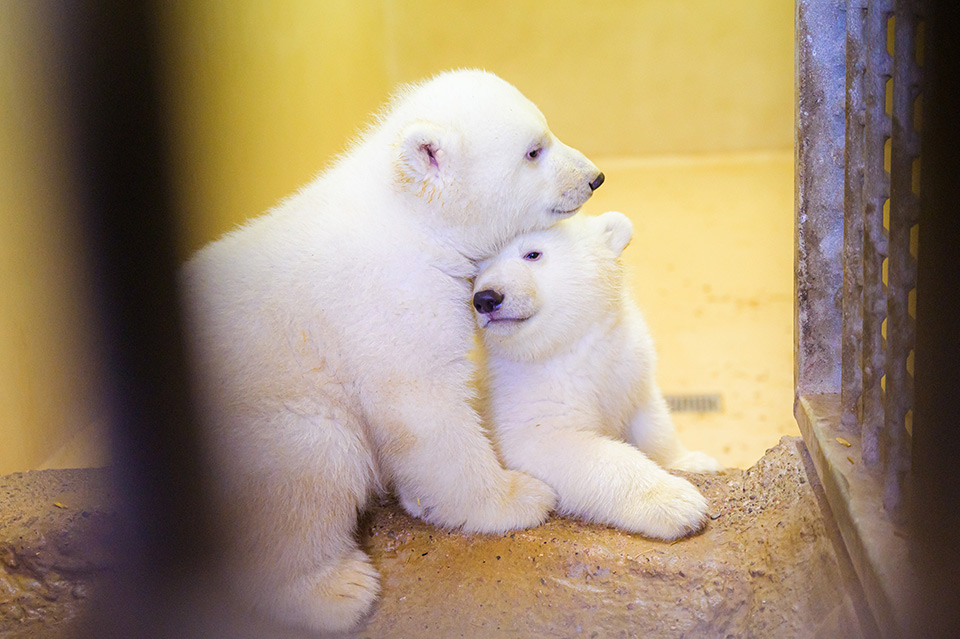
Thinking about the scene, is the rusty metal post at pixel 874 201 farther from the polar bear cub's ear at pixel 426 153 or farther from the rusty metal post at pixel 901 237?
the polar bear cub's ear at pixel 426 153

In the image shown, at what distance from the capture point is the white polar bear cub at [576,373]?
2373mm

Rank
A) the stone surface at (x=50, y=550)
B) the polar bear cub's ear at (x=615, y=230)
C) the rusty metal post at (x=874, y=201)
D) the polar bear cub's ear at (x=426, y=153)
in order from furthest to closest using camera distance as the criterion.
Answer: the polar bear cub's ear at (x=615, y=230) → the polar bear cub's ear at (x=426, y=153) → the stone surface at (x=50, y=550) → the rusty metal post at (x=874, y=201)

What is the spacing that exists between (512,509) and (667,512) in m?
0.44

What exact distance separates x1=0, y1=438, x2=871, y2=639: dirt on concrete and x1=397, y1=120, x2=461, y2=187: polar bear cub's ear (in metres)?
1.06

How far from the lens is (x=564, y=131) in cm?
960

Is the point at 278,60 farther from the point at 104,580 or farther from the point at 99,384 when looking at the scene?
the point at 104,580

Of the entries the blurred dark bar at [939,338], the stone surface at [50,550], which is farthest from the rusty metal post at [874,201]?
the stone surface at [50,550]

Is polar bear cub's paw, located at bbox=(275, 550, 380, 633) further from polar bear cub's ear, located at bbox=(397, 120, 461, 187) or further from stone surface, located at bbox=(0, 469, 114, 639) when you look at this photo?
polar bear cub's ear, located at bbox=(397, 120, 461, 187)

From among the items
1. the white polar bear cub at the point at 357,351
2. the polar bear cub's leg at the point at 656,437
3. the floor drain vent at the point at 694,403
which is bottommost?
the floor drain vent at the point at 694,403

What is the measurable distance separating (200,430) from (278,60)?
3343 millimetres

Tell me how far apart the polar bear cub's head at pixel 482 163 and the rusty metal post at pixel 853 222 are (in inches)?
31.9

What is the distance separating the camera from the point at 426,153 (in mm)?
2379

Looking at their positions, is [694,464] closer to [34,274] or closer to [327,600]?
[327,600]

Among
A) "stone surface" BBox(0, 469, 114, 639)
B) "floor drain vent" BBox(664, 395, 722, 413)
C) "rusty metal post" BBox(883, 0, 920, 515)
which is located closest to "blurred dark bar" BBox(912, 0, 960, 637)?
"rusty metal post" BBox(883, 0, 920, 515)
